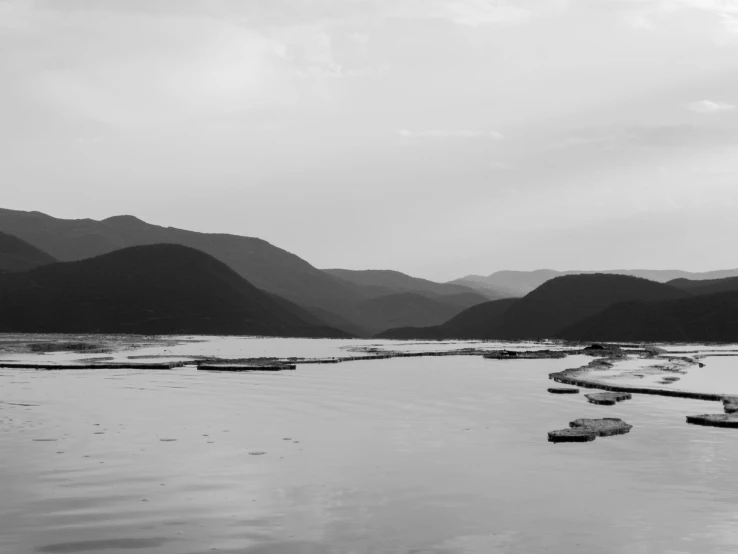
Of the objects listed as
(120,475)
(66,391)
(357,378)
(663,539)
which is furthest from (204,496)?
(357,378)

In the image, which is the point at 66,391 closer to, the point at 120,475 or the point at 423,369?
the point at 120,475

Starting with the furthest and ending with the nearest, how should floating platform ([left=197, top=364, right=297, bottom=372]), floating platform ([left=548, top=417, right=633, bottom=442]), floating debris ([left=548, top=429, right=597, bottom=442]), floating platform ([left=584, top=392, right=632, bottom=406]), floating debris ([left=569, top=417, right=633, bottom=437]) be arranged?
floating platform ([left=197, top=364, right=297, bottom=372]), floating platform ([left=584, top=392, right=632, bottom=406]), floating debris ([left=569, top=417, right=633, bottom=437]), floating platform ([left=548, top=417, right=633, bottom=442]), floating debris ([left=548, top=429, right=597, bottom=442])

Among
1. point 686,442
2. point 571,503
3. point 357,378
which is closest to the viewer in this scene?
point 571,503

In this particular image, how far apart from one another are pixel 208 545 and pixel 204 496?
4.96 m

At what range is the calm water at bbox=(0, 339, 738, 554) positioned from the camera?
17.8 meters

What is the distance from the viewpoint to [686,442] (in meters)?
32.3

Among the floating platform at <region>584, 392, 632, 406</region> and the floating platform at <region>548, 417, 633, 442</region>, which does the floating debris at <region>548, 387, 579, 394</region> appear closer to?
the floating platform at <region>584, 392, 632, 406</region>

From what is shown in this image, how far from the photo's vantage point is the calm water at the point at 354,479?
17828mm

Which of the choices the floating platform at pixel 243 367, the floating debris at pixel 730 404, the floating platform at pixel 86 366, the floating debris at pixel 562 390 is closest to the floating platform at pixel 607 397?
the floating debris at pixel 562 390

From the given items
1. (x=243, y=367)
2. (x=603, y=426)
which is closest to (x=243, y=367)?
(x=243, y=367)

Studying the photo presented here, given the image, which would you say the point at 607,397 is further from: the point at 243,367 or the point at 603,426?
the point at 243,367

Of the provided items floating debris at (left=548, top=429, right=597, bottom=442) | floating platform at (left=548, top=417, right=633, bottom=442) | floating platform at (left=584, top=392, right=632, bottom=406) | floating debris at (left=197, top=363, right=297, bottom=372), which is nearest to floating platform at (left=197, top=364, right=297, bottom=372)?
floating debris at (left=197, top=363, right=297, bottom=372)

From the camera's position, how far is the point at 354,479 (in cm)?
2483

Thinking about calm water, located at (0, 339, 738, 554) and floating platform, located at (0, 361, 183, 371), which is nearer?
calm water, located at (0, 339, 738, 554)
